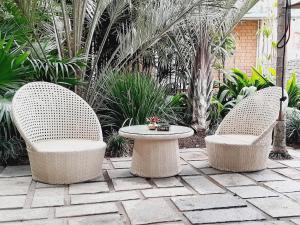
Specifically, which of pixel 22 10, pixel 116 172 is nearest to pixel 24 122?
pixel 116 172

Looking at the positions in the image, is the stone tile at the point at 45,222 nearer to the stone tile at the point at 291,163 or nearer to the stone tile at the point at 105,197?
the stone tile at the point at 105,197

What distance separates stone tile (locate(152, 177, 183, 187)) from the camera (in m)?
3.45

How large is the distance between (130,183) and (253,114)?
5.70ft

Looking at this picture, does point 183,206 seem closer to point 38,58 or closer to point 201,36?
point 38,58

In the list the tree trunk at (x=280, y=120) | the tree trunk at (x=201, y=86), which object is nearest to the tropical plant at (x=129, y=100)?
the tree trunk at (x=201, y=86)

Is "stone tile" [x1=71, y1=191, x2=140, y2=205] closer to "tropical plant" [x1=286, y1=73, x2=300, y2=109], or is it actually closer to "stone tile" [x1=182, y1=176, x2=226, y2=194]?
"stone tile" [x1=182, y1=176, x2=226, y2=194]

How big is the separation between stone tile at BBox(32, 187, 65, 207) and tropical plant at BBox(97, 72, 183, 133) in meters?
1.88

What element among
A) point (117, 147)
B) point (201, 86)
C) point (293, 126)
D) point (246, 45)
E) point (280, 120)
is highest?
point (246, 45)

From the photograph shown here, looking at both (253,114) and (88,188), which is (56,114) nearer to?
(88,188)

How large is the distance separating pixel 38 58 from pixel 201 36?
2426 mm

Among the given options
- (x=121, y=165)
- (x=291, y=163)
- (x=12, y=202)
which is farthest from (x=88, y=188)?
(x=291, y=163)

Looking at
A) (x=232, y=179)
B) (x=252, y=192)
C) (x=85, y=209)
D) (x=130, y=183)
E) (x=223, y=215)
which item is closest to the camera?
(x=223, y=215)

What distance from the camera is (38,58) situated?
4512mm

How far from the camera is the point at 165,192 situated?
3229 millimetres
